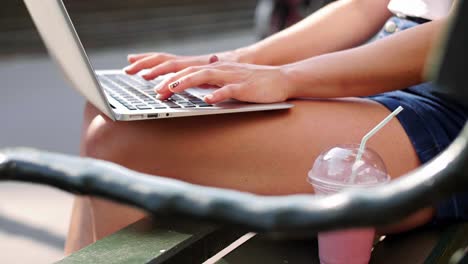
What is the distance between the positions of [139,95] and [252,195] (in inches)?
36.8

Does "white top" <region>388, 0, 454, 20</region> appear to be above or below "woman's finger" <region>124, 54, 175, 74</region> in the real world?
above

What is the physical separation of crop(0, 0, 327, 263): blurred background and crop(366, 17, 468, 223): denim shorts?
1.68 m

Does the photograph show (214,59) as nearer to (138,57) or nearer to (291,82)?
(138,57)

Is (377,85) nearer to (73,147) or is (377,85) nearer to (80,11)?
(73,147)

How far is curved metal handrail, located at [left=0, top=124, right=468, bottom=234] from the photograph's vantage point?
42cm

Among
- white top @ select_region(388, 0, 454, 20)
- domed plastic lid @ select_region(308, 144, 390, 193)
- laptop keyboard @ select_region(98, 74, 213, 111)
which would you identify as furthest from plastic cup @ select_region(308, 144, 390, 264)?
white top @ select_region(388, 0, 454, 20)

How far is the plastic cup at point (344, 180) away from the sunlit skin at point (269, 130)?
0.10 meters

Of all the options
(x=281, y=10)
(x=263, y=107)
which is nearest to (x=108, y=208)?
(x=263, y=107)

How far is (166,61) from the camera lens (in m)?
1.54

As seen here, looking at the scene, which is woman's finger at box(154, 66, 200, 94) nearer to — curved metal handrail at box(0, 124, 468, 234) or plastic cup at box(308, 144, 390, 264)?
plastic cup at box(308, 144, 390, 264)

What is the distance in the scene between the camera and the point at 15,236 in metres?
2.78

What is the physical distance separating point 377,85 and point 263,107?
0.23 m

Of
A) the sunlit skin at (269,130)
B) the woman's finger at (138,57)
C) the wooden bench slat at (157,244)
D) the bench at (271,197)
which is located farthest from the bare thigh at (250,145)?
the bench at (271,197)

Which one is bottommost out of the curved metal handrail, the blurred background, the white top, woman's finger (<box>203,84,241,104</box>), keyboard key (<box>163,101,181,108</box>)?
the blurred background
